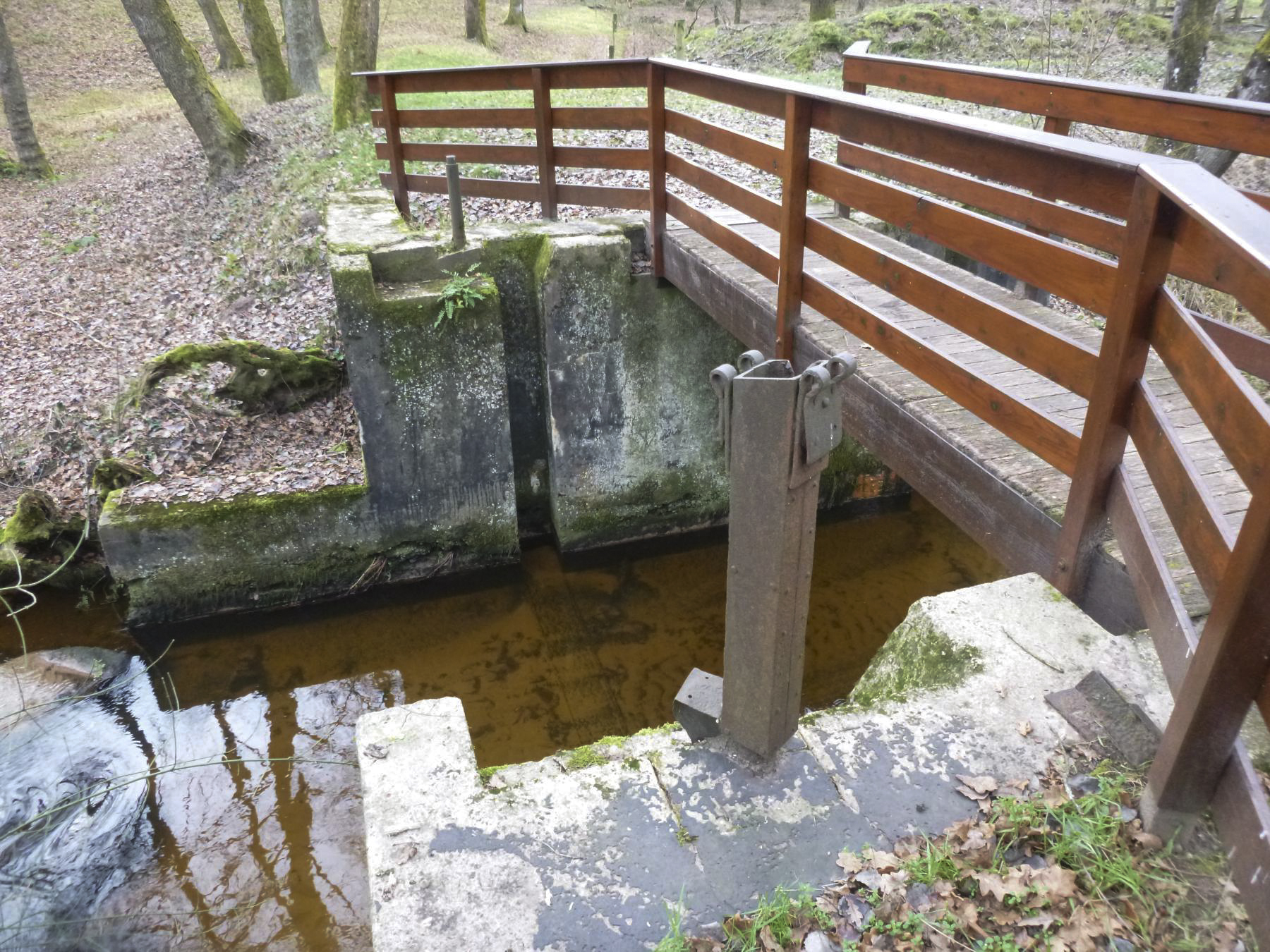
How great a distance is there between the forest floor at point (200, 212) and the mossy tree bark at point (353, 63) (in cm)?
41

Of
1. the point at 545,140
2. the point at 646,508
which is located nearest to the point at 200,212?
the point at 545,140

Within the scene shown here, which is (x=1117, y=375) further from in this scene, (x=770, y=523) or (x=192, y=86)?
(x=192, y=86)

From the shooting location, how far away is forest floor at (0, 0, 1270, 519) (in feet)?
22.8

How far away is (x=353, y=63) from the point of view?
1199 centimetres

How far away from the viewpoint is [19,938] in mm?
3992

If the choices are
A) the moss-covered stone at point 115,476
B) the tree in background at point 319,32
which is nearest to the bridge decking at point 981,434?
the moss-covered stone at point 115,476

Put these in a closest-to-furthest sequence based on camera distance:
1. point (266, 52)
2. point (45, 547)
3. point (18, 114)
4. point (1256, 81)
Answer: point (1256, 81), point (45, 547), point (18, 114), point (266, 52)

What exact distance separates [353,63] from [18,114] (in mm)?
5955

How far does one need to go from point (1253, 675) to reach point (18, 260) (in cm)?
1306

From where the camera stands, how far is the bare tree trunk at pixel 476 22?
21.3 meters

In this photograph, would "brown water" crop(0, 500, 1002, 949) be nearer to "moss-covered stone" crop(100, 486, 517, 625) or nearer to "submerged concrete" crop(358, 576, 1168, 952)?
"moss-covered stone" crop(100, 486, 517, 625)

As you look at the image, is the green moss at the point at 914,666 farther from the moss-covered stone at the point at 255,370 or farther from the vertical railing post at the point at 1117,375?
the moss-covered stone at the point at 255,370

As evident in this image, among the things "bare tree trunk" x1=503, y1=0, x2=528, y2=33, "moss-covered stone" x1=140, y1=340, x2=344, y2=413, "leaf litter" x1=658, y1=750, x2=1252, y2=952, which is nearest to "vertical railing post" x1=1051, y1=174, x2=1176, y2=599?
"leaf litter" x1=658, y1=750, x2=1252, y2=952

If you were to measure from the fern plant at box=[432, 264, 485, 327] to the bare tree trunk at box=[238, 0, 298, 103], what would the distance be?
11342mm
